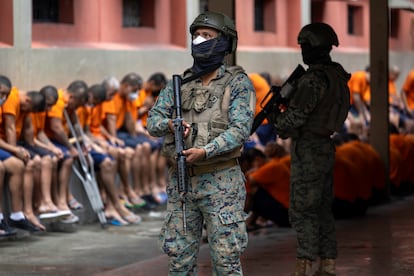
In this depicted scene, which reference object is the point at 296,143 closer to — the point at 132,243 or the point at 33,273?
the point at 33,273

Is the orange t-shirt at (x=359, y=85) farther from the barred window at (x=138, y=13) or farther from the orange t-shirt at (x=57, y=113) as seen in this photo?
the orange t-shirt at (x=57, y=113)

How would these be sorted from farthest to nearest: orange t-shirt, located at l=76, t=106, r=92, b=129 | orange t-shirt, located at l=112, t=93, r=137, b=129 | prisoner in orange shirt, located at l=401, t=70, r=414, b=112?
prisoner in orange shirt, located at l=401, t=70, r=414, b=112
orange t-shirt, located at l=112, t=93, r=137, b=129
orange t-shirt, located at l=76, t=106, r=92, b=129

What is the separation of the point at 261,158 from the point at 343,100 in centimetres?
370

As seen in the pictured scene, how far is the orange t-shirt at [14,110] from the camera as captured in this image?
1268cm

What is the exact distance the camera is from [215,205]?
712 cm

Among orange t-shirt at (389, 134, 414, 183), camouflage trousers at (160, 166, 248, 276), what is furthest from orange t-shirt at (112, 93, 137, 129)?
camouflage trousers at (160, 166, 248, 276)

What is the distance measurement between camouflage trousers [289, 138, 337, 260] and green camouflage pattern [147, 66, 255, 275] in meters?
2.19

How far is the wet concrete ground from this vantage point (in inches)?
400

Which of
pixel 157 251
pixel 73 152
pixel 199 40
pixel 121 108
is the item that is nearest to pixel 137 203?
pixel 121 108

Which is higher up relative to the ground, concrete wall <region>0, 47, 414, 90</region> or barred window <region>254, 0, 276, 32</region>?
barred window <region>254, 0, 276, 32</region>

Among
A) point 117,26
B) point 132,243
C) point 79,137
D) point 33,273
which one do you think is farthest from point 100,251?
point 117,26

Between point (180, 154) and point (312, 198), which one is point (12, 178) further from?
point (180, 154)

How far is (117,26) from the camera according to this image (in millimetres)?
17281

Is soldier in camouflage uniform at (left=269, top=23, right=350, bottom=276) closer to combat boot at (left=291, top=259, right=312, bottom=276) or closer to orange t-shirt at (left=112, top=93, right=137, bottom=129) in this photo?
combat boot at (left=291, top=259, right=312, bottom=276)
